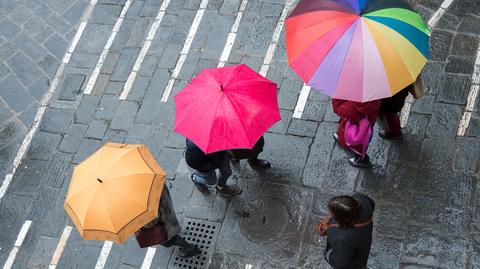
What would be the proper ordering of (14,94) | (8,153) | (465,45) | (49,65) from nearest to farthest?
(465,45) → (8,153) → (14,94) → (49,65)

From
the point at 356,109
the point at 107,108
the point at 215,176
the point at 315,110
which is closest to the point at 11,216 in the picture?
the point at 107,108

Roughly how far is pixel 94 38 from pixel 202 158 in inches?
147

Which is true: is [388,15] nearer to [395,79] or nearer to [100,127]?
[395,79]

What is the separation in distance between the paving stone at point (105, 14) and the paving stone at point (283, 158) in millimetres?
3304

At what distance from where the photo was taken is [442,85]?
7.43 meters

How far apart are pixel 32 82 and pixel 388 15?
544 cm

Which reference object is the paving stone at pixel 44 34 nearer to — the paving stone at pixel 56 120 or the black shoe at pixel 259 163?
the paving stone at pixel 56 120

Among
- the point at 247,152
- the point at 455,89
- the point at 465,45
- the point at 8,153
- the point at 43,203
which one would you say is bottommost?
the point at 43,203

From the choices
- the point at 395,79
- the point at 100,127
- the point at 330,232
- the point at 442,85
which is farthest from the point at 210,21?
the point at 330,232

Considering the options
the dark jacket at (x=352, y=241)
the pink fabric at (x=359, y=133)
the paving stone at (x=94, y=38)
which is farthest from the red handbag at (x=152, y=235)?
the paving stone at (x=94, y=38)

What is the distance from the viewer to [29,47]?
9.27 meters

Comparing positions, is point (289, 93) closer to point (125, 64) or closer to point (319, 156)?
point (319, 156)

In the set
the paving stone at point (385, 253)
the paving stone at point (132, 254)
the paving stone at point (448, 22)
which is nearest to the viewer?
the paving stone at point (385, 253)

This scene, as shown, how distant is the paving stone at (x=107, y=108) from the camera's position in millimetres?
8141
